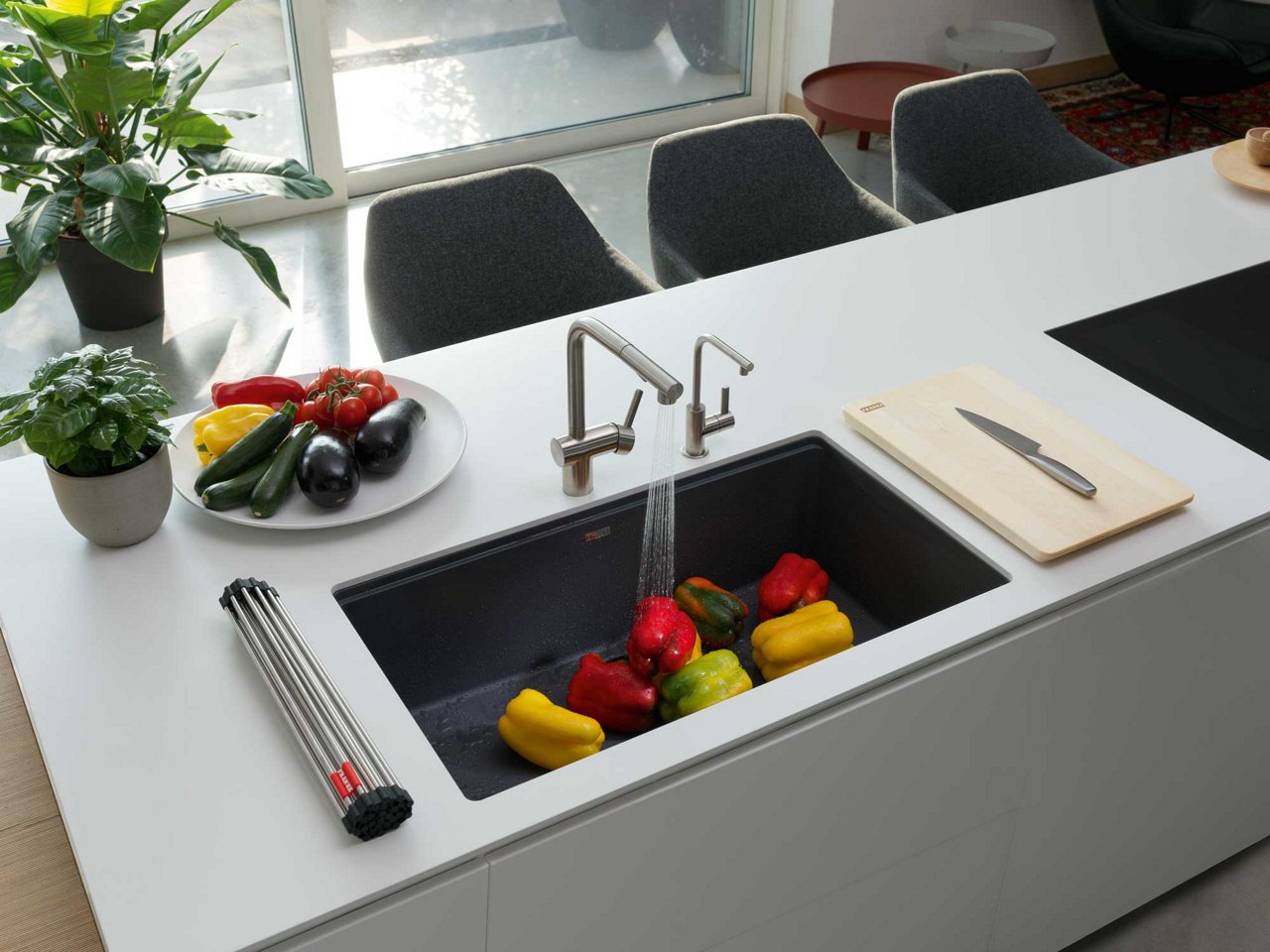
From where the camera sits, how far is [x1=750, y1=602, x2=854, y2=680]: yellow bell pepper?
1.54 meters

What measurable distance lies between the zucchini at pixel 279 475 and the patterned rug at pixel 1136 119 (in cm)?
404

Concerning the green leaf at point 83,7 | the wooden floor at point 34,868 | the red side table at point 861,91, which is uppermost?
the green leaf at point 83,7

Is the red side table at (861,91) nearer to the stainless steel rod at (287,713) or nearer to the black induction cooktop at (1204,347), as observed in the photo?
the black induction cooktop at (1204,347)

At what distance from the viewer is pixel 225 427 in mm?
1585

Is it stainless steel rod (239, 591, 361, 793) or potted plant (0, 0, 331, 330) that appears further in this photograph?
potted plant (0, 0, 331, 330)

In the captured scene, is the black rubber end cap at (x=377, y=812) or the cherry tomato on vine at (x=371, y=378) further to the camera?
the cherry tomato on vine at (x=371, y=378)

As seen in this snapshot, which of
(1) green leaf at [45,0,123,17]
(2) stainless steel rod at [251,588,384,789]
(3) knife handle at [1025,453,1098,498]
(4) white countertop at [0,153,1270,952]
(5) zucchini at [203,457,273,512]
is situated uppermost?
(1) green leaf at [45,0,123,17]

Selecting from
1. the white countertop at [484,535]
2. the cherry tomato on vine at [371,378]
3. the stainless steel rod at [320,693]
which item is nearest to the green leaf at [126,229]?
the white countertop at [484,535]

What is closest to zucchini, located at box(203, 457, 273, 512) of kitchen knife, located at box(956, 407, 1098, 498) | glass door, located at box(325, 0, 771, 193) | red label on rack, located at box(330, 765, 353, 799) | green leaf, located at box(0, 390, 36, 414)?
green leaf, located at box(0, 390, 36, 414)

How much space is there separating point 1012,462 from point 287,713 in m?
0.94

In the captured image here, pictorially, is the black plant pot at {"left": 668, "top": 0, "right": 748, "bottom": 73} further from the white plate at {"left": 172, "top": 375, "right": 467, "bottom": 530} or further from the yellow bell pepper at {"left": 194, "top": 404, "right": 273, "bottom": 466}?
the yellow bell pepper at {"left": 194, "top": 404, "right": 273, "bottom": 466}

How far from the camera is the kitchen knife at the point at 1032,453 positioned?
1592 millimetres

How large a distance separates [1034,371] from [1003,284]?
0.30 m

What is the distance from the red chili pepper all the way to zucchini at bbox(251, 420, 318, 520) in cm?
10
